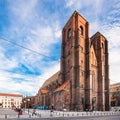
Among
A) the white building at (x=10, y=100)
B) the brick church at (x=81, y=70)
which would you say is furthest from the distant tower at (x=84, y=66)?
the white building at (x=10, y=100)

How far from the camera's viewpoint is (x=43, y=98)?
93.8 metres

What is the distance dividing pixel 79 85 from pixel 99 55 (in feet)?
50.7

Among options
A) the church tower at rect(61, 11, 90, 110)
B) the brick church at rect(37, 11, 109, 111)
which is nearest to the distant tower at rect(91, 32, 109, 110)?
the brick church at rect(37, 11, 109, 111)

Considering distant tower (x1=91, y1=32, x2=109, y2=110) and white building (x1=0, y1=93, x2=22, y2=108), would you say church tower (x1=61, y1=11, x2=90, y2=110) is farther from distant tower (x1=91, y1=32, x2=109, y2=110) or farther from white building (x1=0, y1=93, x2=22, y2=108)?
white building (x1=0, y1=93, x2=22, y2=108)

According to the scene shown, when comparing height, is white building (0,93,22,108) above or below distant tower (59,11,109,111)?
below

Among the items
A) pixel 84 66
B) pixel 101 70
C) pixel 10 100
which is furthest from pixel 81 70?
pixel 10 100

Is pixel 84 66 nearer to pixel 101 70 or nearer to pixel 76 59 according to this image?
pixel 76 59

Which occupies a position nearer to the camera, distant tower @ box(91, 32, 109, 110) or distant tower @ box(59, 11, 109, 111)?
distant tower @ box(59, 11, 109, 111)

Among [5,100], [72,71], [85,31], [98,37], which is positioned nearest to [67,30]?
[85,31]

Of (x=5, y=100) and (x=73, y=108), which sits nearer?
(x=73, y=108)

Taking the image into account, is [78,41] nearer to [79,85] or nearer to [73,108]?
[79,85]

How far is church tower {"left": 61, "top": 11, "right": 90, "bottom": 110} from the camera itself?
63.2 metres

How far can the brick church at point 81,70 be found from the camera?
63.2 meters

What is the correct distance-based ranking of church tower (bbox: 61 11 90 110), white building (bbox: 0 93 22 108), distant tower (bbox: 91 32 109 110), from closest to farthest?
church tower (bbox: 61 11 90 110), distant tower (bbox: 91 32 109 110), white building (bbox: 0 93 22 108)
